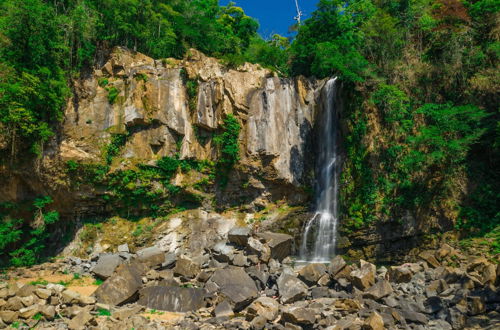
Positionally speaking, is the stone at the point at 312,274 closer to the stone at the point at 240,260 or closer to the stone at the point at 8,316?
the stone at the point at 240,260

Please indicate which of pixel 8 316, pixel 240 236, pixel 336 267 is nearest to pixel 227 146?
pixel 240 236

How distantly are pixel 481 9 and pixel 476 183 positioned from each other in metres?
8.06

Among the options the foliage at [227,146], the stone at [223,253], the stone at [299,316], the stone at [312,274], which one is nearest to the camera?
the stone at [299,316]

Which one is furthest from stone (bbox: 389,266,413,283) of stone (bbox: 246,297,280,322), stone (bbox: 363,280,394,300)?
stone (bbox: 246,297,280,322)

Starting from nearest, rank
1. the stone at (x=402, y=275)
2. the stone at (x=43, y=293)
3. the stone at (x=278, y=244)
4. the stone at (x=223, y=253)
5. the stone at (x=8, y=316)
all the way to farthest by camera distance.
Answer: the stone at (x=8, y=316) → the stone at (x=43, y=293) → the stone at (x=402, y=275) → the stone at (x=223, y=253) → the stone at (x=278, y=244)

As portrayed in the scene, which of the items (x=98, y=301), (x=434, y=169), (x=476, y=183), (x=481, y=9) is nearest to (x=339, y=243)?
(x=434, y=169)

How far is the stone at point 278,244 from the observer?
1279cm

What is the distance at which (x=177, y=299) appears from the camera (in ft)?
30.7

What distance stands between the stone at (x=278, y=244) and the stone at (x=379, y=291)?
14.8 ft

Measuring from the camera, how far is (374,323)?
690cm

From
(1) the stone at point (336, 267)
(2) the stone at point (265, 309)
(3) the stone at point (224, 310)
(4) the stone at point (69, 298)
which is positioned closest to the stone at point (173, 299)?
(3) the stone at point (224, 310)

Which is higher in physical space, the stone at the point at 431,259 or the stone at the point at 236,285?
the stone at the point at 431,259

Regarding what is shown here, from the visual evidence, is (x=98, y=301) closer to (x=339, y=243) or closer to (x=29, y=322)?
(x=29, y=322)

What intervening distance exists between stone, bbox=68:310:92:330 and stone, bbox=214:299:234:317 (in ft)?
10.2
